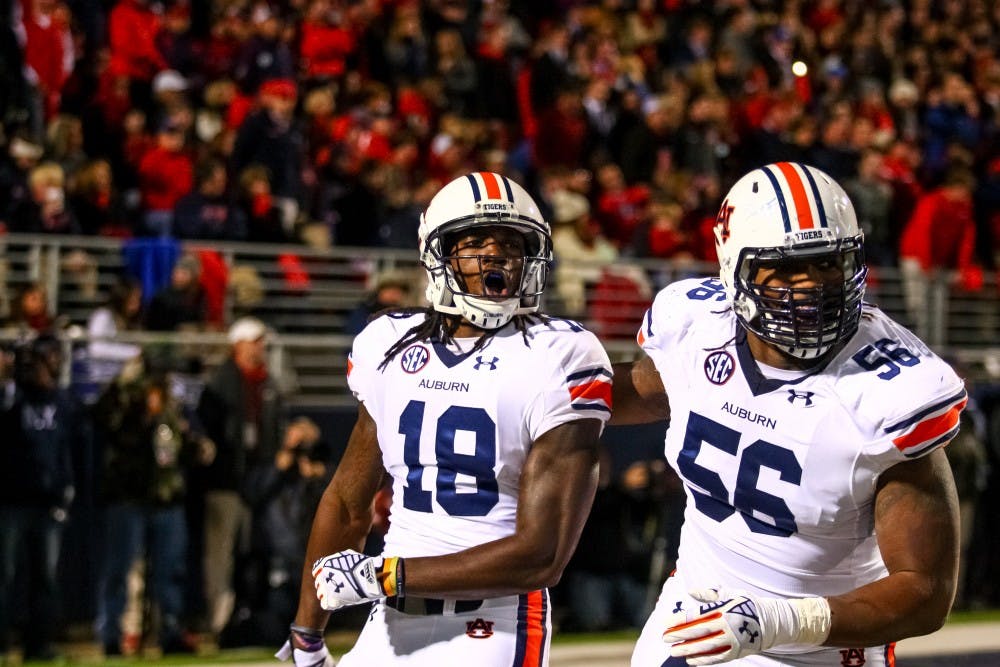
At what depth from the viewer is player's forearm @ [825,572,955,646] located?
3035 millimetres

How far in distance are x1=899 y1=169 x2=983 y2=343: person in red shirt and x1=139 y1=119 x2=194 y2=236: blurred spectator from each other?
5.52 metres

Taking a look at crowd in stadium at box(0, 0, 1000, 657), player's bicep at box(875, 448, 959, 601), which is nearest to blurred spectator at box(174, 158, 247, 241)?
crowd in stadium at box(0, 0, 1000, 657)

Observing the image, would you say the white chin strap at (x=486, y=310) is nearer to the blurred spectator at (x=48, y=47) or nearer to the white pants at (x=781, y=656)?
the white pants at (x=781, y=656)

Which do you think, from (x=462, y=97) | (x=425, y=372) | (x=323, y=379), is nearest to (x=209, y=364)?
(x=323, y=379)

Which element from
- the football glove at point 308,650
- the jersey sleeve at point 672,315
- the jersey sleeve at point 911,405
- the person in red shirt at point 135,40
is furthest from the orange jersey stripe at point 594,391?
the person in red shirt at point 135,40

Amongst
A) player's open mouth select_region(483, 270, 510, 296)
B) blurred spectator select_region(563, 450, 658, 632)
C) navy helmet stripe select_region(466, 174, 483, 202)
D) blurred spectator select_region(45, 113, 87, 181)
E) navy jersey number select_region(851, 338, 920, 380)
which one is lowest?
blurred spectator select_region(563, 450, 658, 632)

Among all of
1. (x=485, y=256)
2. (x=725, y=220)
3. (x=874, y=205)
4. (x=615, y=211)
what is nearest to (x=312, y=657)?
(x=485, y=256)

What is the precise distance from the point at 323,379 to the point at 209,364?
2.59 ft

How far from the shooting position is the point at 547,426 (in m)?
3.62

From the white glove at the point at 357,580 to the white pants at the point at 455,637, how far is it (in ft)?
0.50

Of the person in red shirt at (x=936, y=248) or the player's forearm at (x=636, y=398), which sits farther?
the person in red shirt at (x=936, y=248)

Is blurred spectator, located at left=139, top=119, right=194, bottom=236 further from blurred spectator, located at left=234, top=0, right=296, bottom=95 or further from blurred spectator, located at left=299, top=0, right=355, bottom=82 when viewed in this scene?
blurred spectator, located at left=299, top=0, right=355, bottom=82

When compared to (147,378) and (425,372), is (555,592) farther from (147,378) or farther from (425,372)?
(425,372)

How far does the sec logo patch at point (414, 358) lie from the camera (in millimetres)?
3768
